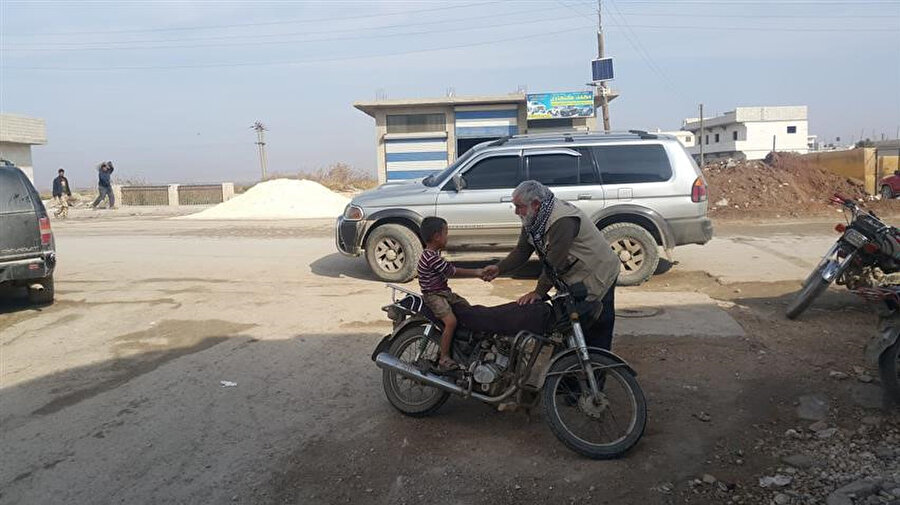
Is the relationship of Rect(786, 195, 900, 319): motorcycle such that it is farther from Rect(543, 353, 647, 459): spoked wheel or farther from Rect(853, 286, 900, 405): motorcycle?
Rect(543, 353, 647, 459): spoked wheel

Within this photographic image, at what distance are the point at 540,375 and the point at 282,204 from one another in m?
21.5

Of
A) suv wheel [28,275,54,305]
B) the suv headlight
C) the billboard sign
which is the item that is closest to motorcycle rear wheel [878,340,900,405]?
the suv headlight

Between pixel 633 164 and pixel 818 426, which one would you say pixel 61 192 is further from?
pixel 818 426

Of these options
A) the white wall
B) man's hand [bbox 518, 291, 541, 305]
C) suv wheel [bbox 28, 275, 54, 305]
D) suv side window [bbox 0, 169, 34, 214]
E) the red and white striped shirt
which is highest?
the white wall

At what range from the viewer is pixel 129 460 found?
158 inches

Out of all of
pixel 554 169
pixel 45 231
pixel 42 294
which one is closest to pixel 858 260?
pixel 554 169

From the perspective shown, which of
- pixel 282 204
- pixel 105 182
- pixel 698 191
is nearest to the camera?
pixel 698 191

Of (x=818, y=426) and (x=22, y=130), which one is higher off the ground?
(x=22, y=130)

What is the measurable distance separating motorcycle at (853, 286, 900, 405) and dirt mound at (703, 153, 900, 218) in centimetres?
1395

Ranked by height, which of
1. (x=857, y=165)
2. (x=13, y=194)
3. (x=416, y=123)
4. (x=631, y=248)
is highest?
(x=416, y=123)

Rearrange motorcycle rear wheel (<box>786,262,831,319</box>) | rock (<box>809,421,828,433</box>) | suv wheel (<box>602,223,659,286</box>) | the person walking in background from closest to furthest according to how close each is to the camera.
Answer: rock (<box>809,421,828,433</box>)
motorcycle rear wheel (<box>786,262,831,319</box>)
suv wheel (<box>602,223,659,286</box>)
the person walking in background

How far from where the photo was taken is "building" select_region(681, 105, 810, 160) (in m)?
73.8

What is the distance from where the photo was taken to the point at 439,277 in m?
4.31

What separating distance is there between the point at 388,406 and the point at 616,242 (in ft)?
15.8
